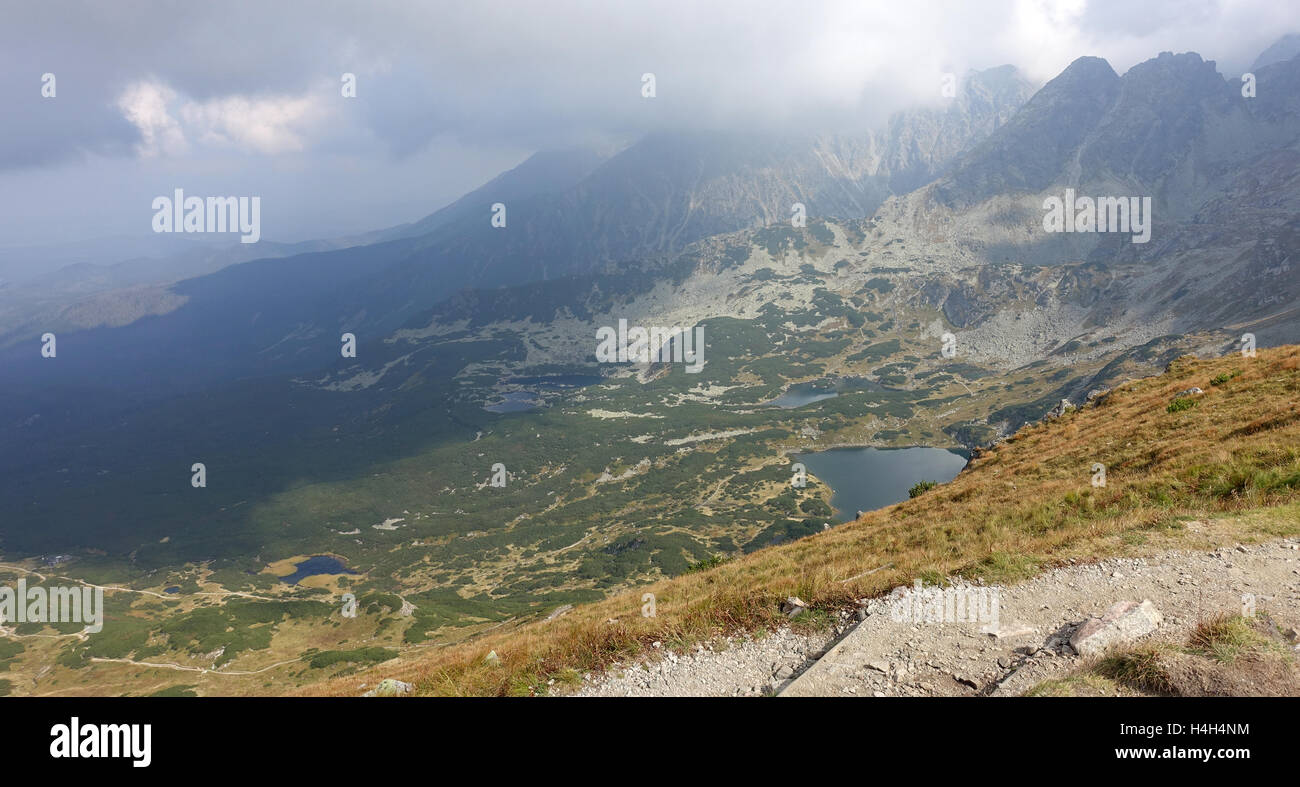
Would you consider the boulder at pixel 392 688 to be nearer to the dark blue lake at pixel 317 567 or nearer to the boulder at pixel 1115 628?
the boulder at pixel 1115 628

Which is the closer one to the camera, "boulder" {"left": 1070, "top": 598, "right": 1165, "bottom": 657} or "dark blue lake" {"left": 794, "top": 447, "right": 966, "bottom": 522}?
"boulder" {"left": 1070, "top": 598, "right": 1165, "bottom": 657}

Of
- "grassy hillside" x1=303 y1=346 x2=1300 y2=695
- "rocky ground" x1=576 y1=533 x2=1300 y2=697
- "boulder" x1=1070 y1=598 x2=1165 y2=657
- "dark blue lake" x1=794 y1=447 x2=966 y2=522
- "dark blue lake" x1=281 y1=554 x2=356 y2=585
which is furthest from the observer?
"dark blue lake" x1=281 y1=554 x2=356 y2=585

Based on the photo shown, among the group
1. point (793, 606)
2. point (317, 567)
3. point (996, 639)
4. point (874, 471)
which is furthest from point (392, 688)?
point (317, 567)

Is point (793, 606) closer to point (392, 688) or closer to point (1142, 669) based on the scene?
point (1142, 669)

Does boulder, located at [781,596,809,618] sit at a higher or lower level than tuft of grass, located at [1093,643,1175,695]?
lower

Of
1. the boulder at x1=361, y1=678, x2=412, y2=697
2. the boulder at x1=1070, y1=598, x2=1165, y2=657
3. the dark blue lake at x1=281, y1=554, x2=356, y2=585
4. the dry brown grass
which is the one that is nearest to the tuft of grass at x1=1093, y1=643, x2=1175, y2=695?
the dry brown grass

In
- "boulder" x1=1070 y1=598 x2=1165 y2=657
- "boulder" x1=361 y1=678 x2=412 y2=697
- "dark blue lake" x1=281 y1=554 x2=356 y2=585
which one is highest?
"boulder" x1=1070 y1=598 x2=1165 y2=657

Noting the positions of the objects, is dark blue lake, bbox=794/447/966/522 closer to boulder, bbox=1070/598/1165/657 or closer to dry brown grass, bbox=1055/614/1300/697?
boulder, bbox=1070/598/1165/657
